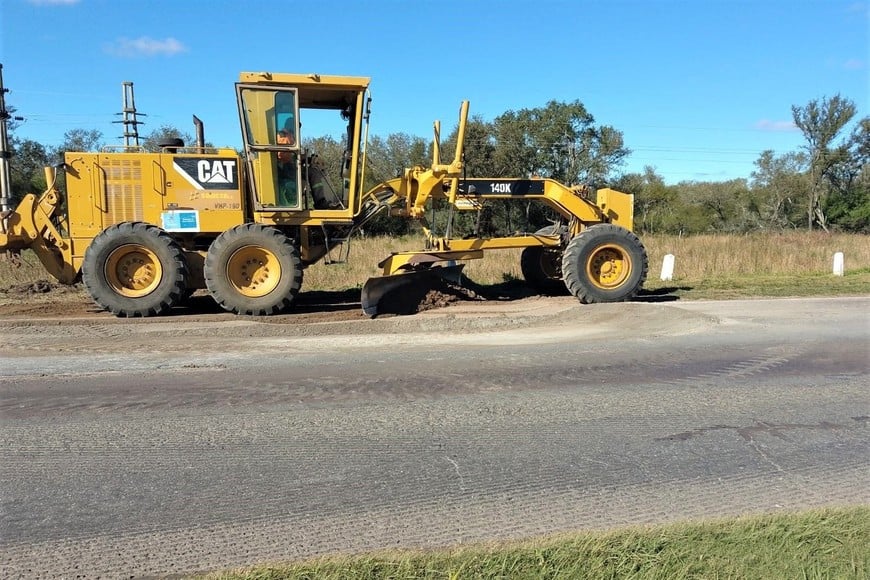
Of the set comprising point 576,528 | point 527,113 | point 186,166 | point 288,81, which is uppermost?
point 527,113

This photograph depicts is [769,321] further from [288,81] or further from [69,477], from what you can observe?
[69,477]

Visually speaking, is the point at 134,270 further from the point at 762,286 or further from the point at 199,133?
the point at 762,286

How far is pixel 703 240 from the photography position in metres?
22.1

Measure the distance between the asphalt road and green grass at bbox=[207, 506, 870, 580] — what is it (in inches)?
6.9

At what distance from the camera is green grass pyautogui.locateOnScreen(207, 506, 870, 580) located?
8.80 ft

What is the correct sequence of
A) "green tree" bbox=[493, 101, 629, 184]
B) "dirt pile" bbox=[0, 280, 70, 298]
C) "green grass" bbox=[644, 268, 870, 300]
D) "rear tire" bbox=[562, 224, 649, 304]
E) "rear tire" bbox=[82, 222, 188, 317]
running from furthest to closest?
"green tree" bbox=[493, 101, 629, 184] < "green grass" bbox=[644, 268, 870, 300] < "dirt pile" bbox=[0, 280, 70, 298] < "rear tire" bbox=[562, 224, 649, 304] < "rear tire" bbox=[82, 222, 188, 317]

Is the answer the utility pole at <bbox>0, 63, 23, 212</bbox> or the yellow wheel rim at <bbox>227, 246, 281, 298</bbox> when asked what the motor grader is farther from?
the utility pole at <bbox>0, 63, 23, 212</bbox>

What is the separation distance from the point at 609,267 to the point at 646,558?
30.4 feet

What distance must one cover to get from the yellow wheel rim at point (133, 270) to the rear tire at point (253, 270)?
3.11 ft

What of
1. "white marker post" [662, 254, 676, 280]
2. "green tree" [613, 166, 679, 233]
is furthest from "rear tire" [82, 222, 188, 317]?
"green tree" [613, 166, 679, 233]

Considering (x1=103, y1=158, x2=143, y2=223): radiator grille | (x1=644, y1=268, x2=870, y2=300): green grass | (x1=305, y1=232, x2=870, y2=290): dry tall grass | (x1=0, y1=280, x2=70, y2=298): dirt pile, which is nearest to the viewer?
(x1=103, y1=158, x2=143, y2=223): radiator grille

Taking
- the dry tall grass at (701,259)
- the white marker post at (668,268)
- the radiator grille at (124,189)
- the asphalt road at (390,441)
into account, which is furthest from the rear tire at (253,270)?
the white marker post at (668,268)

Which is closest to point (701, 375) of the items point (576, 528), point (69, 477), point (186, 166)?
point (576, 528)

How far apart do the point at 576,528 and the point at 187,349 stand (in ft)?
18.8
